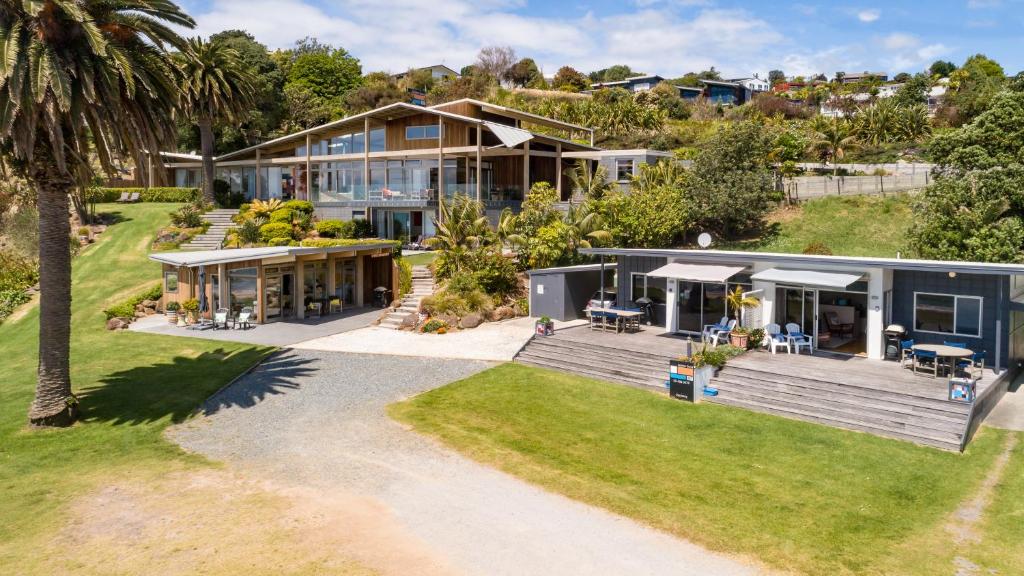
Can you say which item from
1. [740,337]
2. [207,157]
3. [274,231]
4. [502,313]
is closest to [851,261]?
[740,337]

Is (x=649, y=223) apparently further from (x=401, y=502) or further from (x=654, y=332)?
(x=401, y=502)

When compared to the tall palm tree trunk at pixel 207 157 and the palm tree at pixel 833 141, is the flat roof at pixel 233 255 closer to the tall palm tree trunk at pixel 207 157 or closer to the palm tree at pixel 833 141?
the tall palm tree trunk at pixel 207 157

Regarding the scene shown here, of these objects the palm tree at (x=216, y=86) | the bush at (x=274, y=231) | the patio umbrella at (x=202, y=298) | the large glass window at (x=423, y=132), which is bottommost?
the patio umbrella at (x=202, y=298)

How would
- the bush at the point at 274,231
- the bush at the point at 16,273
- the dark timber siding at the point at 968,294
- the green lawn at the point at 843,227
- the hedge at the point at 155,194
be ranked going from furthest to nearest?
the hedge at the point at 155,194, the green lawn at the point at 843,227, the bush at the point at 274,231, the bush at the point at 16,273, the dark timber siding at the point at 968,294

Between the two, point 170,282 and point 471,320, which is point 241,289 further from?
point 471,320

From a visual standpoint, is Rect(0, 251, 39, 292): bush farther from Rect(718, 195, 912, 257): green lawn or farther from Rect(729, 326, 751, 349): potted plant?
Rect(718, 195, 912, 257): green lawn

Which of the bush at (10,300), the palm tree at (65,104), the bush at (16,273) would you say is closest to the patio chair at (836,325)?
the palm tree at (65,104)

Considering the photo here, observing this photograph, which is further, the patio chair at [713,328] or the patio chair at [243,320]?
the patio chair at [243,320]

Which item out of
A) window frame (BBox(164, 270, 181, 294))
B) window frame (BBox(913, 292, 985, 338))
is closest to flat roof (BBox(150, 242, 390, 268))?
window frame (BBox(164, 270, 181, 294))
